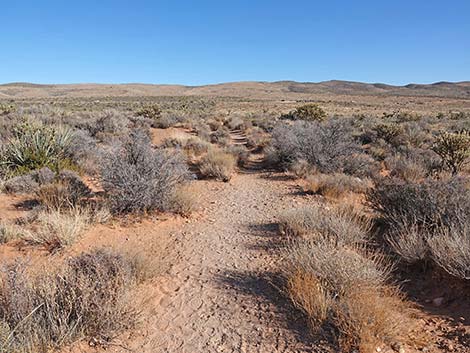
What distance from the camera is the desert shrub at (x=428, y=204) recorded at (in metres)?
4.92

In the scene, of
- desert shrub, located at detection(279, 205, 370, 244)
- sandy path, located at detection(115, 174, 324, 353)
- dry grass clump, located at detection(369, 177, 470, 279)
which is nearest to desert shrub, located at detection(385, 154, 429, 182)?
dry grass clump, located at detection(369, 177, 470, 279)

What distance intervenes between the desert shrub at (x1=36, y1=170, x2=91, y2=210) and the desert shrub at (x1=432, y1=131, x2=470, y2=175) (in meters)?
9.65

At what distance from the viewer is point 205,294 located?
4133mm

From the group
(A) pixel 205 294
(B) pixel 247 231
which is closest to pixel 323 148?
(B) pixel 247 231

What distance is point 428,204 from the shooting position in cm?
528

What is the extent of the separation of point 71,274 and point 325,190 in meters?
6.29

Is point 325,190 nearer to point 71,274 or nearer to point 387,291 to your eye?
point 387,291

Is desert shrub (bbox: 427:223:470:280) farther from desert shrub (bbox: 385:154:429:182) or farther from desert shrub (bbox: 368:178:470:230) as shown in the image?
desert shrub (bbox: 385:154:429:182)

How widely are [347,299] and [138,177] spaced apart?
4.63 metres

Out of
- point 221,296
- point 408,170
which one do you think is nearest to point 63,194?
point 221,296

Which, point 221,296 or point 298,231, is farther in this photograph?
point 298,231

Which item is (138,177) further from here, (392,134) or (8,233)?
(392,134)

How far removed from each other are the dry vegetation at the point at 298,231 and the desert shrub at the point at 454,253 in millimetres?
16

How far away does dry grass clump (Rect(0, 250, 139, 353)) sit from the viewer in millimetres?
2893
